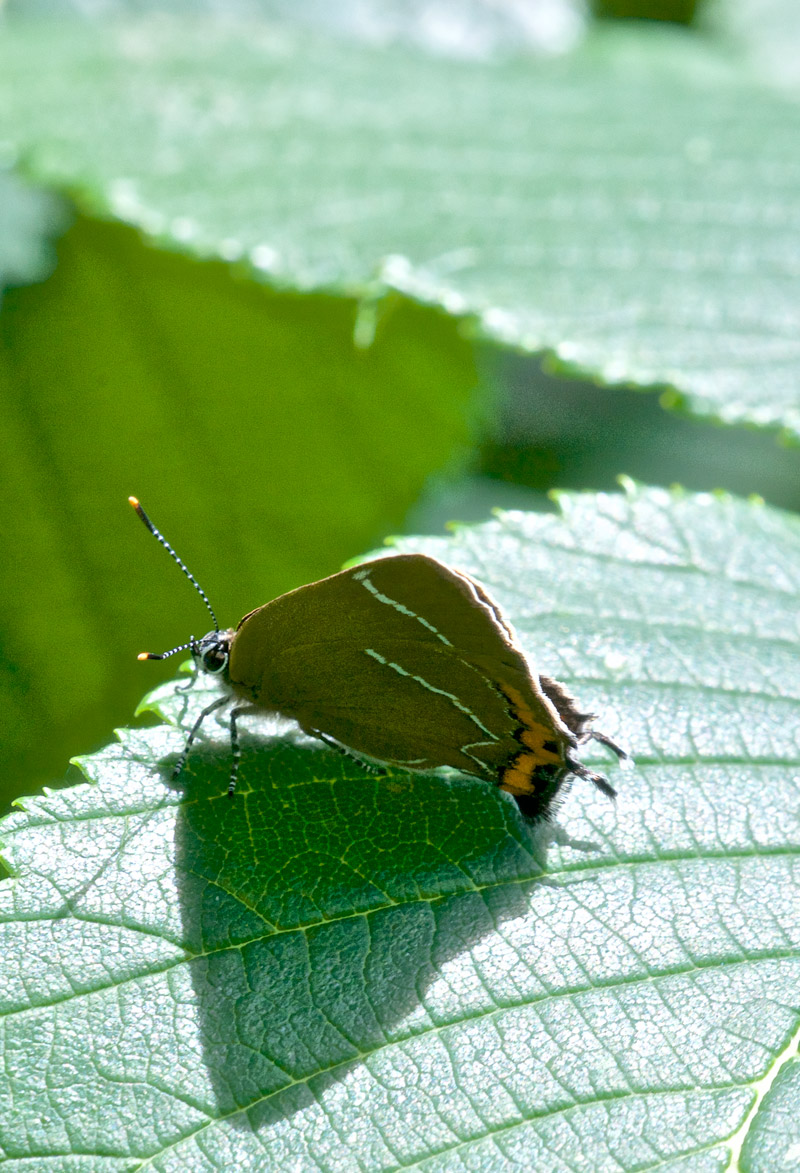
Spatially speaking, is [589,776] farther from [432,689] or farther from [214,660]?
[214,660]

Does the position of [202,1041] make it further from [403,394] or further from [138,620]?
[403,394]

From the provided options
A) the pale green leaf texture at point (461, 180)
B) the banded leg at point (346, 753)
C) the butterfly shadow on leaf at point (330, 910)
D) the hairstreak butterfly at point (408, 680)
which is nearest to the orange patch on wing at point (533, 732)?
the hairstreak butterfly at point (408, 680)

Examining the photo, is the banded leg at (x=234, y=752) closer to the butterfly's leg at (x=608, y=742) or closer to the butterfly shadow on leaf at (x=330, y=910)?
the butterfly shadow on leaf at (x=330, y=910)

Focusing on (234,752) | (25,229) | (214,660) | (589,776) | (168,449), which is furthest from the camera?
(168,449)

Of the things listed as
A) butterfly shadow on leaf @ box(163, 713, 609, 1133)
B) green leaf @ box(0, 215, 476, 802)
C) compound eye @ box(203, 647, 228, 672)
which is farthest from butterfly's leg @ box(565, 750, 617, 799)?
green leaf @ box(0, 215, 476, 802)

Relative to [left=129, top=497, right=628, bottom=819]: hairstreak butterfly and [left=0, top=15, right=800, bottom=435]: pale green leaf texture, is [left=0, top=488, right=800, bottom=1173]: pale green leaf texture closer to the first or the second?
[left=129, top=497, right=628, bottom=819]: hairstreak butterfly

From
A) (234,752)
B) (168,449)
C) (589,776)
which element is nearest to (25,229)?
(168,449)

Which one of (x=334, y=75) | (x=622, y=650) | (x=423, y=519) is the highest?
(x=334, y=75)

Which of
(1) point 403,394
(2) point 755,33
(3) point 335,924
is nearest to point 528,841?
(3) point 335,924
